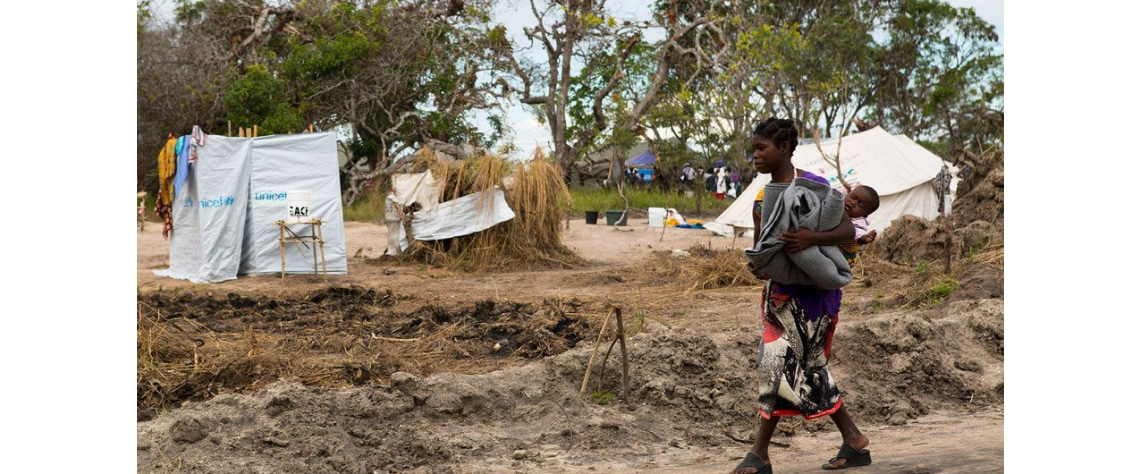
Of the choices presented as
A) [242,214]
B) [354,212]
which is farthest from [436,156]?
[354,212]

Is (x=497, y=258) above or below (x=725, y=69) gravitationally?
below

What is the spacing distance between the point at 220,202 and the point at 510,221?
11.9ft

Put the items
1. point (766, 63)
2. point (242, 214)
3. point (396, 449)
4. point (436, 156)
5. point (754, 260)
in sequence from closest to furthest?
point (754, 260)
point (396, 449)
point (242, 214)
point (436, 156)
point (766, 63)

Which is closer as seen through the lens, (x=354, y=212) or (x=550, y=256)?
(x=550, y=256)

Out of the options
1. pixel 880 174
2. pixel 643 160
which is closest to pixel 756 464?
pixel 880 174

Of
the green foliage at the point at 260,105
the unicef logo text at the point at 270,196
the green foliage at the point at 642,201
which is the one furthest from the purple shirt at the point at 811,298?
the green foliage at the point at 642,201

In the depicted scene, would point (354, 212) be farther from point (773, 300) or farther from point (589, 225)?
point (773, 300)

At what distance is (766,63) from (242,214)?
49.3 ft

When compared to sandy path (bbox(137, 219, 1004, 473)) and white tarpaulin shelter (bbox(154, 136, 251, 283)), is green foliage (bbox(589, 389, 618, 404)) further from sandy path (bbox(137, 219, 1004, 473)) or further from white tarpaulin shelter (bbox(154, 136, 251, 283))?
white tarpaulin shelter (bbox(154, 136, 251, 283))

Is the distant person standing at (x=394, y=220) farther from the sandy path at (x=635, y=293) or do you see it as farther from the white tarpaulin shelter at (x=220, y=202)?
the white tarpaulin shelter at (x=220, y=202)

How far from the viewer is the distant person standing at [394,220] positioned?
42.7 ft

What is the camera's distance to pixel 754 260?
10.9 ft

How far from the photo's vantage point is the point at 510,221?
1275 cm

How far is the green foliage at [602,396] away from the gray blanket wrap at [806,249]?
1.59m
